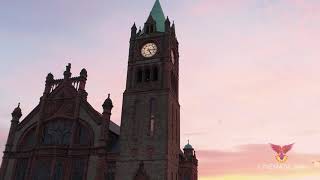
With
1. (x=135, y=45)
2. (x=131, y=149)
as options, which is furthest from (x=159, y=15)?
(x=131, y=149)

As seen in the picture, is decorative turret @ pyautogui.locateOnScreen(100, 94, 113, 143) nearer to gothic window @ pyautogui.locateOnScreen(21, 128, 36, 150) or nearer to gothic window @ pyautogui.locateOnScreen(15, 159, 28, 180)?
gothic window @ pyautogui.locateOnScreen(21, 128, 36, 150)

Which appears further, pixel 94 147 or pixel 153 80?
pixel 153 80

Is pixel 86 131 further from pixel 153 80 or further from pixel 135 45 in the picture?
pixel 135 45

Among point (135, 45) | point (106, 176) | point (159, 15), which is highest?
point (159, 15)

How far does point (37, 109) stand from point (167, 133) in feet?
74.5

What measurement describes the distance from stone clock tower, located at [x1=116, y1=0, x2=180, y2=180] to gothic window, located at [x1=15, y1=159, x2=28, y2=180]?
15136 mm

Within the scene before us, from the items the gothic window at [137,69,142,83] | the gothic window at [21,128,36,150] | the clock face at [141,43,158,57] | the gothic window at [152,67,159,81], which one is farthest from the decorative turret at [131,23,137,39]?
the gothic window at [21,128,36,150]

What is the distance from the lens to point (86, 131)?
5631 cm

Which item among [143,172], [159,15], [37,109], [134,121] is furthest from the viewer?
[159,15]

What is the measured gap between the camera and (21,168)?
56969 millimetres

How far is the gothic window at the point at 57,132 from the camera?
5673cm

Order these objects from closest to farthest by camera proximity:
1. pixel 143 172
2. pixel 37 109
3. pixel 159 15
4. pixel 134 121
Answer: pixel 143 172 → pixel 134 121 → pixel 37 109 → pixel 159 15

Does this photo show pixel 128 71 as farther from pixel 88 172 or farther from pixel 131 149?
pixel 88 172

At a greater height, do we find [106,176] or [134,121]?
[134,121]
